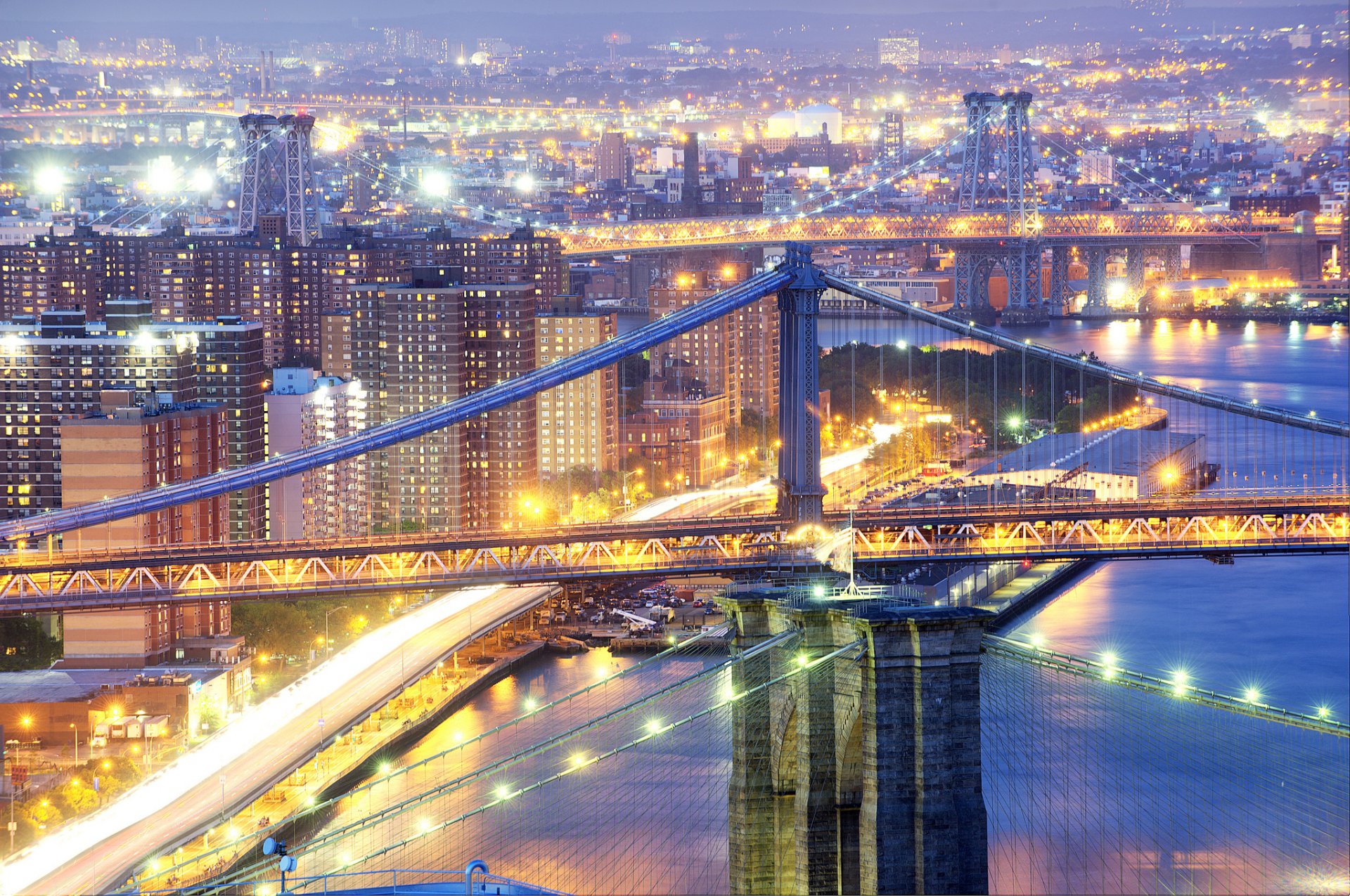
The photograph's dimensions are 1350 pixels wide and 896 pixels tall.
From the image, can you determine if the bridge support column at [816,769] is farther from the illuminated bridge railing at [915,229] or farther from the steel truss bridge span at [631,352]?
the illuminated bridge railing at [915,229]

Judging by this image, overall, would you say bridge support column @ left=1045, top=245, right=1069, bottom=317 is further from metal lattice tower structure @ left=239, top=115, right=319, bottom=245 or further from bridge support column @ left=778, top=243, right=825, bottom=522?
bridge support column @ left=778, top=243, right=825, bottom=522

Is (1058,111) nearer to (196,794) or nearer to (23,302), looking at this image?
(23,302)

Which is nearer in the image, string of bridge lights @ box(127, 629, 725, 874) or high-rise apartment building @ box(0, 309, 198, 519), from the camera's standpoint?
string of bridge lights @ box(127, 629, 725, 874)

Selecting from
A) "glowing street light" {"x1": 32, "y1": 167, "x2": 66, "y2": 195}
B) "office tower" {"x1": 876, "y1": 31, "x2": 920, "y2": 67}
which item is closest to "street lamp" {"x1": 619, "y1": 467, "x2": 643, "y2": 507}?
"glowing street light" {"x1": 32, "y1": 167, "x2": 66, "y2": 195}

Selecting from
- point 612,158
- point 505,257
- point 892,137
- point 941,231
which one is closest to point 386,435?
point 505,257

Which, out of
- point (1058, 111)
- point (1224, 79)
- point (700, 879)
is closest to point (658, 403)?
point (700, 879)

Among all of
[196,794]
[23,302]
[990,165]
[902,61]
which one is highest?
[902,61]

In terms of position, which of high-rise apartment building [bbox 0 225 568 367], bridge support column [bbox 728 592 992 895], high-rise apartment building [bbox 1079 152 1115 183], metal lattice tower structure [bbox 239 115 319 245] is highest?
high-rise apartment building [bbox 1079 152 1115 183]
